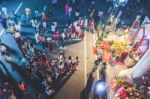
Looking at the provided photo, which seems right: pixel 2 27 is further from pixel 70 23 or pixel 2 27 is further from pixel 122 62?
pixel 122 62

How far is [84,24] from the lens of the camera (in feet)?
108

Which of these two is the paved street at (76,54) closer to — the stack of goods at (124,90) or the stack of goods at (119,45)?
the stack of goods at (124,90)

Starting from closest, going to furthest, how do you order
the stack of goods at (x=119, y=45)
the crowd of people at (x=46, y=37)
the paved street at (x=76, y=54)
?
the paved street at (x=76, y=54)
the crowd of people at (x=46, y=37)
the stack of goods at (x=119, y=45)

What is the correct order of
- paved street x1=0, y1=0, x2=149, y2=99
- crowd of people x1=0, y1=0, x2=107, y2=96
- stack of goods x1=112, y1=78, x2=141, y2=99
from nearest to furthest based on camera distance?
stack of goods x1=112, y1=78, x2=141, y2=99 < paved street x1=0, y1=0, x2=149, y2=99 < crowd of people x1=0, y1=0, x2=107, y2=96

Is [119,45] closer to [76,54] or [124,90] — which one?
[76,54]

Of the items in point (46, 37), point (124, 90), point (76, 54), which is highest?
point (46, 37)

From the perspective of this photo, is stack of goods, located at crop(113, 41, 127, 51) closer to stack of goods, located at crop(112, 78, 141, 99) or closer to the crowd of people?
the crowd of people

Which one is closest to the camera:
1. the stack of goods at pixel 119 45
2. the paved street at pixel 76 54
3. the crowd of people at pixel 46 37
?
the paved street at pixel 76 54

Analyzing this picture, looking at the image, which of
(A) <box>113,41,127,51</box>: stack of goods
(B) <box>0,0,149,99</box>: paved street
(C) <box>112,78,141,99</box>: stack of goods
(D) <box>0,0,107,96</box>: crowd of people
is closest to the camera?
(C) <box>112,78,141,99</box>: stack of goods

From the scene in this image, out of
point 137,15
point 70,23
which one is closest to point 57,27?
point 70,23

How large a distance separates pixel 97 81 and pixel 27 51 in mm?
7382

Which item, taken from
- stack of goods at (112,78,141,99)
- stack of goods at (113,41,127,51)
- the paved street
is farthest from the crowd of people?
stack of goods at (112,78,141,99)

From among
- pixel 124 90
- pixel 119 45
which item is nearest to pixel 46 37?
pixel 119 45

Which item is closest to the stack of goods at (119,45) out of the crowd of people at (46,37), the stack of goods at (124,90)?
the crowd of people at (46,37)
